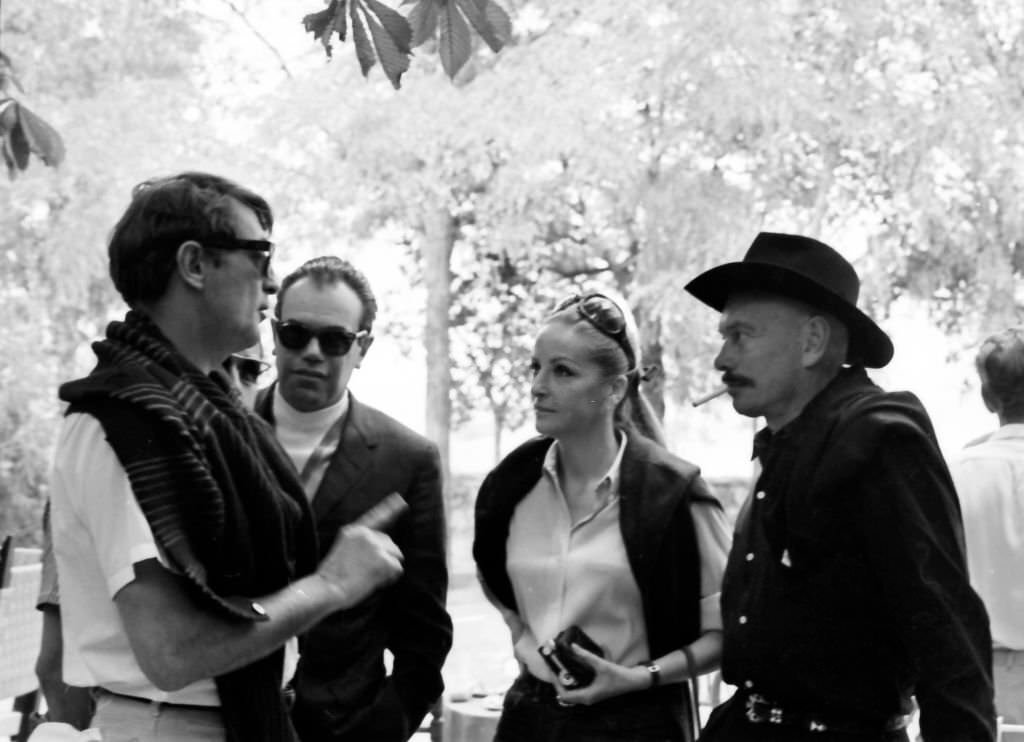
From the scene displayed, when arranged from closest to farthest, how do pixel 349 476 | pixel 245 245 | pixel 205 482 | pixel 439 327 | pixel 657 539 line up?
pixel 205 482, pixel 245 245, pixel 657 539, pixel 349 476, pixel 439 327

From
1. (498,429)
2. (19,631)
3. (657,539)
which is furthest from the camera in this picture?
(498,429)

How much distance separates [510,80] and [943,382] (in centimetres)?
552

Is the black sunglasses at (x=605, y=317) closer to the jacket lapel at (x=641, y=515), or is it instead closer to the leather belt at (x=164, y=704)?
the jacket lapel at (x=641, y=515)

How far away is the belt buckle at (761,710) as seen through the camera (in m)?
3.05

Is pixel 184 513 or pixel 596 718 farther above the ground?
pixel 184 513

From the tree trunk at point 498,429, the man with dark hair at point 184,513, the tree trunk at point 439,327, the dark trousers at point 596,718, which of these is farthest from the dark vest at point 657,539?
the tree trunk at point 498,429

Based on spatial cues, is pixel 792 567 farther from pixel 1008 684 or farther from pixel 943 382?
pixel 943 382

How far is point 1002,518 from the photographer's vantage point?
4832 mm

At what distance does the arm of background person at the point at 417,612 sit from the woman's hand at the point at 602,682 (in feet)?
1.33

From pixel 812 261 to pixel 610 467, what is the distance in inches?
32.6

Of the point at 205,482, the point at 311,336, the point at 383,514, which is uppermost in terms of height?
the point at 311,336

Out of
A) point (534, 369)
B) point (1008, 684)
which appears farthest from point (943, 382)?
point (534, 369)

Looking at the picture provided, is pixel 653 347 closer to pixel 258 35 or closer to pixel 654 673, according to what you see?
pixel 258 35

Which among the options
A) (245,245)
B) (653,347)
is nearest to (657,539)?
(245,245)
